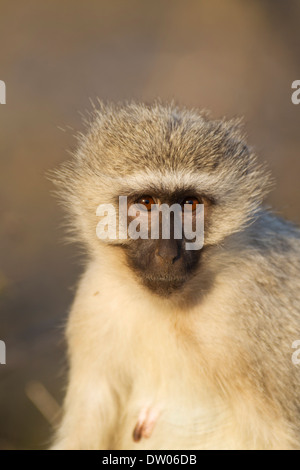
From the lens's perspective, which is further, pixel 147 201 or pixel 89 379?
pixel 89 379

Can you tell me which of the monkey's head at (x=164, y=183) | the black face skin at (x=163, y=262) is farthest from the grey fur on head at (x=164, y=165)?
the black face skin at (x=163, y=262)

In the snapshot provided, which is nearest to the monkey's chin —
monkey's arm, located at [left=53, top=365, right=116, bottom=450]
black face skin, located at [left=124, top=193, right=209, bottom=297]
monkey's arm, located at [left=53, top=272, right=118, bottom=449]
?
black face skin, located at [left=124, top=193, right=209, bottom=297]

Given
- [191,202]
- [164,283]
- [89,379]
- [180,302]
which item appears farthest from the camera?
[89,379]

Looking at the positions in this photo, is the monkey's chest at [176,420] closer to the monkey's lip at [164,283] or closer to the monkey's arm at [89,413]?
the monkey's arm at [89,413]

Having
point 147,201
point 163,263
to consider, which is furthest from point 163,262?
point 147,201

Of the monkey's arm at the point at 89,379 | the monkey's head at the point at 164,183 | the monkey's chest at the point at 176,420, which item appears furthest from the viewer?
the monkey's arm at the point at 89,379

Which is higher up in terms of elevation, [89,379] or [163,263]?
[163,263]

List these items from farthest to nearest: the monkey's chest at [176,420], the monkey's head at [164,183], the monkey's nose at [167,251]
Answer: the monkey's chest at [176,420], the monkey's head at [164,183], the monkey's nose at [167,251]

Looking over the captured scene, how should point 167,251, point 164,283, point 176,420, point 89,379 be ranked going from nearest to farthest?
point 167,251 < point 164,283 < point 176,420 < point 89,379

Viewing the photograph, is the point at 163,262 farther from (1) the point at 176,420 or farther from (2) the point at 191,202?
(1) the point at 176,420
